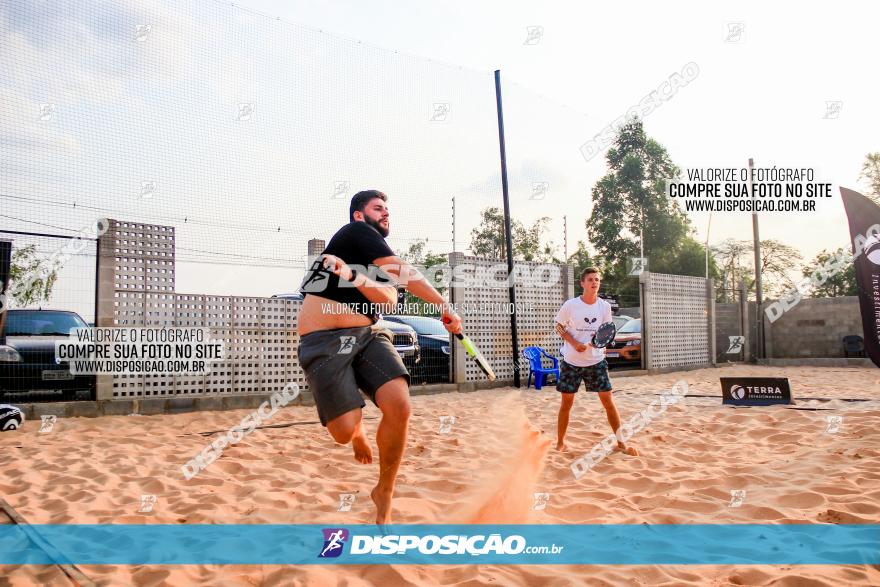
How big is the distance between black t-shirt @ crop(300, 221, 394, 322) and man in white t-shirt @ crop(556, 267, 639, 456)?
2.77 meters

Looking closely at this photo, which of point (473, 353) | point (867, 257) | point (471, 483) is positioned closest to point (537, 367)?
point (867, 257)

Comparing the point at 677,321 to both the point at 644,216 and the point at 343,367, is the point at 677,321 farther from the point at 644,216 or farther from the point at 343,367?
the point at 644,216

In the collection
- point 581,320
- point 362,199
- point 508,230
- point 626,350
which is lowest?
point 626,350

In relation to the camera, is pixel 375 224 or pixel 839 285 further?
pixel 839 285

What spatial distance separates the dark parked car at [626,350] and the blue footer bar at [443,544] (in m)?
11.5

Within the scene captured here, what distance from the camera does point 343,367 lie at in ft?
10.2

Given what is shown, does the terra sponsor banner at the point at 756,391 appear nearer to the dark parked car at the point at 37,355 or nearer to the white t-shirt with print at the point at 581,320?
the white t-shirt with print at the point at 581,320

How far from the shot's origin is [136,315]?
7715 millimetres

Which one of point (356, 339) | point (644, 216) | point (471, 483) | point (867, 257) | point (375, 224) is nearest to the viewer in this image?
point (356, 339)

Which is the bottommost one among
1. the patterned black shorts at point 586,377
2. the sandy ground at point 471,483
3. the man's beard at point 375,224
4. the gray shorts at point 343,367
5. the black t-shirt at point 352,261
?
the sandy ground at point 471,483

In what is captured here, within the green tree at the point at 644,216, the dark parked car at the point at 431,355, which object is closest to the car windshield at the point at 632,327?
the dark parked car at the point at 431,355

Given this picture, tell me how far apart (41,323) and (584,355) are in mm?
7355

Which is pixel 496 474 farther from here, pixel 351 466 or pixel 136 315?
pixel 136 315

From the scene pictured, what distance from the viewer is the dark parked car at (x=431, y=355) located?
419 inches
